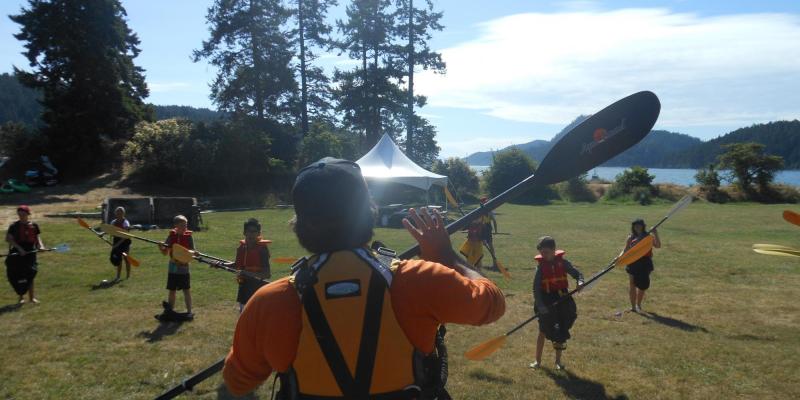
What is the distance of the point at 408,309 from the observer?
6.27ft

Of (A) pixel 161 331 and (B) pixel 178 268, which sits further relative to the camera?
(B) pixel 178 268

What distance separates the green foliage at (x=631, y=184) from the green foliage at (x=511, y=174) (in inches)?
196

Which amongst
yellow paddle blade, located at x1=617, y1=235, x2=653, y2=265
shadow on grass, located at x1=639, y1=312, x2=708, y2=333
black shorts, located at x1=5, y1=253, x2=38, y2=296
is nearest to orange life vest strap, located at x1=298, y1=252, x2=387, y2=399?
yellow paddle blade, located at x1=617, y1=235, x2=653, y2=265

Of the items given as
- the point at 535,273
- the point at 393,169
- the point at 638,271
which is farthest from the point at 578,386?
the point at 393,169

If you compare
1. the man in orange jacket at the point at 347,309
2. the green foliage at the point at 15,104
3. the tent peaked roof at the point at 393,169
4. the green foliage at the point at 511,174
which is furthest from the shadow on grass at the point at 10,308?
the green foliage at the point at 15,104

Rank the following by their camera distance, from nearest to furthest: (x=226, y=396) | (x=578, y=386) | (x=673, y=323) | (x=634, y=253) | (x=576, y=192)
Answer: (x=634, y=253) < (x=226, y=396) < (x=578, y=386) < (x=673, y=323) < (x=576, y=192)

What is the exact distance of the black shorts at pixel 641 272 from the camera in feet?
31.8

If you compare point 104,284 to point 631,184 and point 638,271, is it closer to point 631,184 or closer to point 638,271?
point 638,271

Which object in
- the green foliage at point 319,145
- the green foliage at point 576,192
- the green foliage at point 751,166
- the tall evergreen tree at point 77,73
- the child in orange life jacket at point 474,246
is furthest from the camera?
the green foliage at point 576,192

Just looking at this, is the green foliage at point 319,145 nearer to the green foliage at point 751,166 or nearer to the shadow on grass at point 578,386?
the shadow on grass at point 578,386

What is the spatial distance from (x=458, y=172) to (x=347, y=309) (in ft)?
138

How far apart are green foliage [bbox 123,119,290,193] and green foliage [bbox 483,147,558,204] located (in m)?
18.1

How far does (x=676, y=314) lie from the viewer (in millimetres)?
9781

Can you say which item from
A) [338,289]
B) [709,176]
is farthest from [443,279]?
[709,176]
